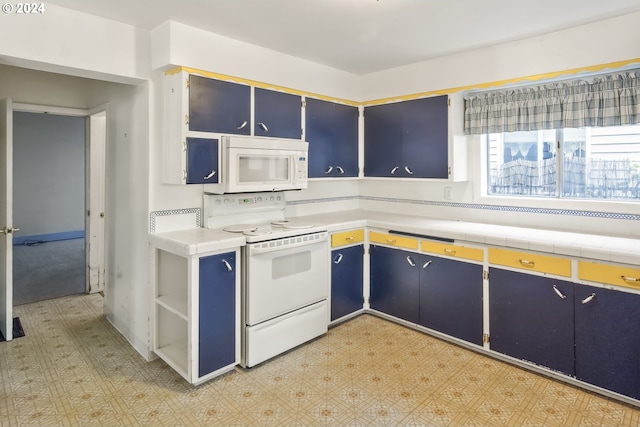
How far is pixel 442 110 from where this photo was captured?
358 centimetres

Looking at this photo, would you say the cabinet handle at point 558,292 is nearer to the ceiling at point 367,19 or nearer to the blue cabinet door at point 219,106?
A: the ceiling at point 367,19

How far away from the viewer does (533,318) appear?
108 inches

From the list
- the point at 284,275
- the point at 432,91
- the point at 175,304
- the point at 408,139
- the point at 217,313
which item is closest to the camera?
the point at 217,313

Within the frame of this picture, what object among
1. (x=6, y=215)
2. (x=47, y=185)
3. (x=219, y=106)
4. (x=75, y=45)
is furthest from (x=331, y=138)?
(x=47, y=185)

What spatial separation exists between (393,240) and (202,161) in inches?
69.7

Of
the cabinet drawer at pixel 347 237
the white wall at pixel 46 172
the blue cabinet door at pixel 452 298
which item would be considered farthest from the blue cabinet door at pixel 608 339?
the white wall at pixel 46 172

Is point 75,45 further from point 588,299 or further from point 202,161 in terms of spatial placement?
point 588,299

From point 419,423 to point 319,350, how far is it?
1.08 m

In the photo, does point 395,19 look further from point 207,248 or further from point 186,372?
point 186,372

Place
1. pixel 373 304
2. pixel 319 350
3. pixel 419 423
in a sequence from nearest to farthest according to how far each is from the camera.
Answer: pixel 419 423 < pixel 319 350 < pixel 373 304

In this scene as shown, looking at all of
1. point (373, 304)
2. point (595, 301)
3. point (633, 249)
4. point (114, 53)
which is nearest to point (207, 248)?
point (114, 53)

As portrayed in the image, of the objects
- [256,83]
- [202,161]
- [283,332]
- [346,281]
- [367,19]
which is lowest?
[283,332]

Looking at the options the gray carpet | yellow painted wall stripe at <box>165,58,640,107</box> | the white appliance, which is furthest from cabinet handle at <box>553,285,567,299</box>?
the gray carpet

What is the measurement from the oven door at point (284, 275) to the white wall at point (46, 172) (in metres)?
6.13
